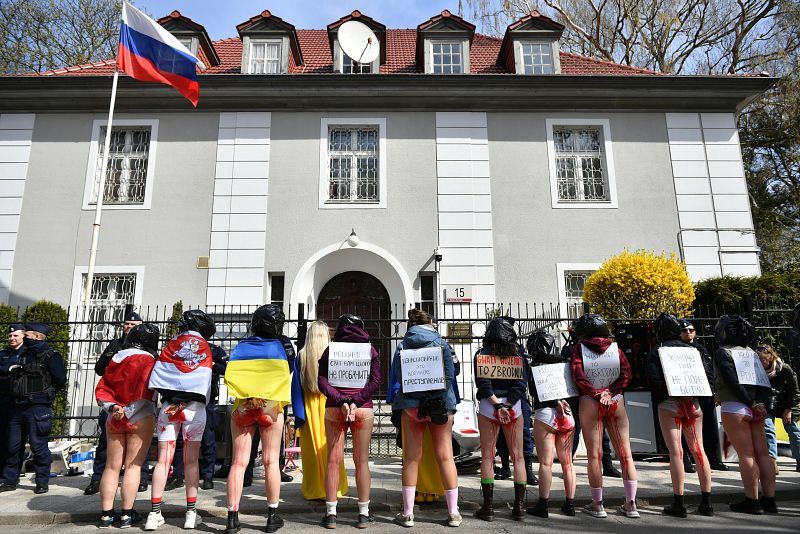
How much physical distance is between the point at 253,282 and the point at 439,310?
4177 mm

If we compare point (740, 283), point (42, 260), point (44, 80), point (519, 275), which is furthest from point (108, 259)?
point (740, 283)

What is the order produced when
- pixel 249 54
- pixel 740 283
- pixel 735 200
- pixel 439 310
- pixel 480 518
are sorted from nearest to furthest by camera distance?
pixel 480 518 < pixel 740 283 < pixel 439 310 < pixel 735 200 < pixel 249 54

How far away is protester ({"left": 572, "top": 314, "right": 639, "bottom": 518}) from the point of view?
199 inches

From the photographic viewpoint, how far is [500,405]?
16.3 ft

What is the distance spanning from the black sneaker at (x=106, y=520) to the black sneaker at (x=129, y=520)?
0.07 metres

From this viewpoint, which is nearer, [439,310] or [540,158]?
[439,310]

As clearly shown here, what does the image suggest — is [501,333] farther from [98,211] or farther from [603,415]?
[98,211]

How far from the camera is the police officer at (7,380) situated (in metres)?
6.32

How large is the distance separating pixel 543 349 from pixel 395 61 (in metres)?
11.7

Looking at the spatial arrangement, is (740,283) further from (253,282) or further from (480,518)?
(253,282)

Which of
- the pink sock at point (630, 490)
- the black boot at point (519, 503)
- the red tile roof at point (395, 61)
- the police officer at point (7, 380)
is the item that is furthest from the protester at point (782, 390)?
the red tile roof at point (395, 61)

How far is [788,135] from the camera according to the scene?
62.2ft

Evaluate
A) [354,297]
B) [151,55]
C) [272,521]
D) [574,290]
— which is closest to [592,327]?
[272,521]

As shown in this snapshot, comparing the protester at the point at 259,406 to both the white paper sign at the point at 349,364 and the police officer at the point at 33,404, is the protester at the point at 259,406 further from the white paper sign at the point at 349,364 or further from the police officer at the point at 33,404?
the police officer at the point at 33,404
